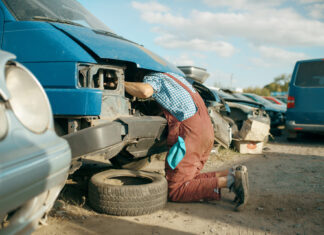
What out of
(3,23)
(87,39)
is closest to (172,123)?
(87,39)

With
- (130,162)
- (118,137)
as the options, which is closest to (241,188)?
(118,137)

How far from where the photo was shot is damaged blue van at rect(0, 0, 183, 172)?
239cm

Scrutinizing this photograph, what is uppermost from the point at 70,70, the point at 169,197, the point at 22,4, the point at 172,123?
the point at 22,4

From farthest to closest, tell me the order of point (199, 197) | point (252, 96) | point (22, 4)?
1. point (252, 96)
2. point (199, 197)
3. point (22, 4)

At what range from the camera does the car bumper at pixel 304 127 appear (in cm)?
729

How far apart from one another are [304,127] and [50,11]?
6.41 metres

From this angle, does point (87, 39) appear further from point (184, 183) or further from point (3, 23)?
point (184, 183)

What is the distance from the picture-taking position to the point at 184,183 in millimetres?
3127

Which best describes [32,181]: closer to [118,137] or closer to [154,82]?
[118,137]

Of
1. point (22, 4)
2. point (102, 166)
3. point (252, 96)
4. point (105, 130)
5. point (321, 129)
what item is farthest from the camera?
point (252, 96)

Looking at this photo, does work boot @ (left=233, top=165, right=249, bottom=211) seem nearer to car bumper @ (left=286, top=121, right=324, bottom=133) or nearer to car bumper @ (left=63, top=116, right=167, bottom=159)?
car bumper @ (left=63, top=116, right=167, bottom=159)

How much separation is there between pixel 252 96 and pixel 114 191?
9996 millimetres

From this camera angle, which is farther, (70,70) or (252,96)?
(252,96)

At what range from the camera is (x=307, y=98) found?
7352 millimetres
